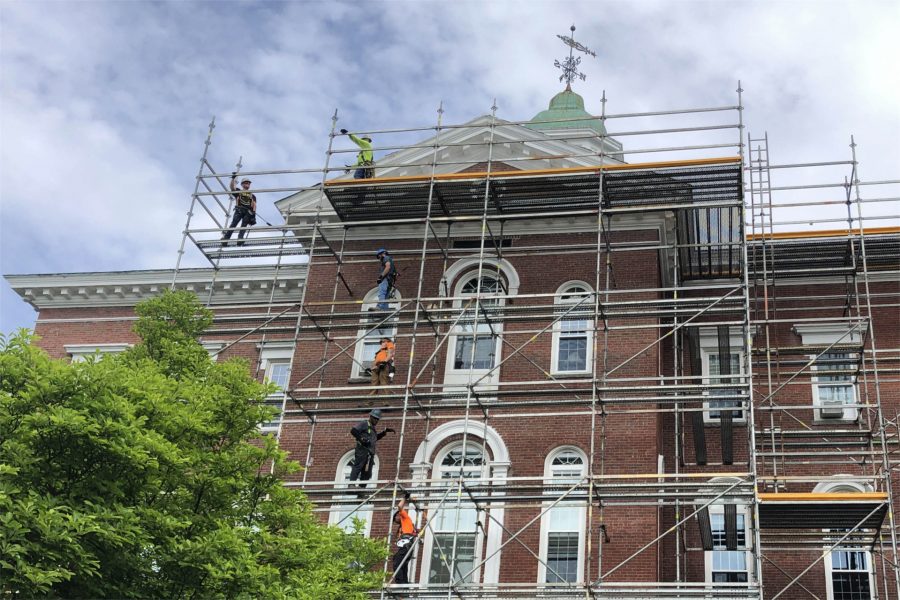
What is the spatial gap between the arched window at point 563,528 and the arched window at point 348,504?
144 inches

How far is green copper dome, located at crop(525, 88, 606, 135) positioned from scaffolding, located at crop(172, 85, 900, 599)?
428cm

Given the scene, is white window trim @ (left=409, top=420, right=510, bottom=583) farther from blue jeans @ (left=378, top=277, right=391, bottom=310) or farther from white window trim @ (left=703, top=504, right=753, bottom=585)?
white window trim @ (left=703, top=504, right=753, bottom=585)

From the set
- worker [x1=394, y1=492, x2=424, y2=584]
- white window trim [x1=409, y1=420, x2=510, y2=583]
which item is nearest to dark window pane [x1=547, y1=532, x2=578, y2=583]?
white window trim [x1=409, y1=420, x2=510, y2=583]

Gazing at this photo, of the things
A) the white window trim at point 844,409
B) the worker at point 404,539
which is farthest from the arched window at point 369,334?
the white window trim at point 844,409

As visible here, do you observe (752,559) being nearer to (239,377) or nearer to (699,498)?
(699,498)

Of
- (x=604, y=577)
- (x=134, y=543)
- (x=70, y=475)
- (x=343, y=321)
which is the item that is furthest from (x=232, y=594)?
(x=343, y=321)

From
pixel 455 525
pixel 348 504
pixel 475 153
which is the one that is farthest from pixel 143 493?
pixel 475 153

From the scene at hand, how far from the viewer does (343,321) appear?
28500 mm

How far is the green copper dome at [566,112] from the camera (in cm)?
→ 3438

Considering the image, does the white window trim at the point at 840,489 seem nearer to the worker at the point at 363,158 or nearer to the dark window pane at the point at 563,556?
the dark window pane at the point at 563,556

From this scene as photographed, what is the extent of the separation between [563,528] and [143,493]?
10323 mm

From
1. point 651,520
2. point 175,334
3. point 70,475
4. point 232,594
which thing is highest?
point 175,334

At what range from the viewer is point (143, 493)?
17500mm

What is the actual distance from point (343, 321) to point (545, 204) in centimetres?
547
